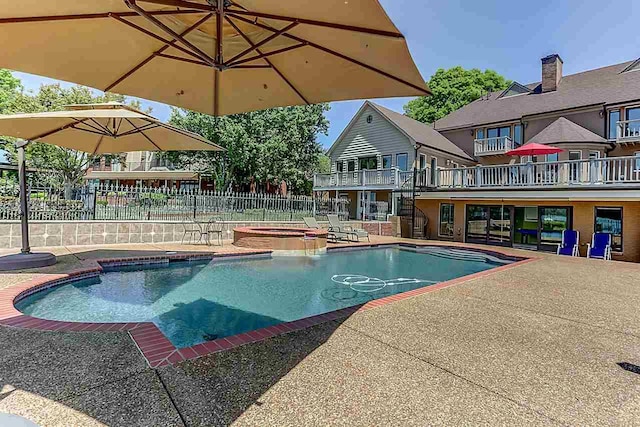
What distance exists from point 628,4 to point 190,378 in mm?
19625

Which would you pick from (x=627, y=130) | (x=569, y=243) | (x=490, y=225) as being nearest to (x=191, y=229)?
(x=490, y=225)

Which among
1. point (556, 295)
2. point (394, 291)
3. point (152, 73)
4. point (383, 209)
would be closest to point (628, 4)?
point (383, 209)

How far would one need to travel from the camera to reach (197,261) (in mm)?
9203

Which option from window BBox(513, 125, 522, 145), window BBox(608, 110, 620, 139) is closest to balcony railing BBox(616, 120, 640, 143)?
window BBox(608, 110, 620, 139)

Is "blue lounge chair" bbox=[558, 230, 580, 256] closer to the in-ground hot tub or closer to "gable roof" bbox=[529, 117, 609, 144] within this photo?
"gable roof" bbox=[529, 117, 609, 144]

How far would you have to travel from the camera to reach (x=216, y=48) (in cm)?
382

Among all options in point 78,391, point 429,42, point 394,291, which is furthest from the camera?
point 429,42

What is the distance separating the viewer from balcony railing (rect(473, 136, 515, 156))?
20.3 m

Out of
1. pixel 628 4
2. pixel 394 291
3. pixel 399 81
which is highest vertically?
pixel 628 4

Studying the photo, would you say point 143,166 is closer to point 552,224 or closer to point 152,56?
point 552,224

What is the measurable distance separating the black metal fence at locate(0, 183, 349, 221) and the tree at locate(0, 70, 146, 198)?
30.8 feet

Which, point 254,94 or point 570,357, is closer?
point 570,357

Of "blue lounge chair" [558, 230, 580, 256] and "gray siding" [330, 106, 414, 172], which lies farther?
"gray siding" [330, 106, 414, 172]

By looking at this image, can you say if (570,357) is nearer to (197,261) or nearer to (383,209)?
(197,261)
